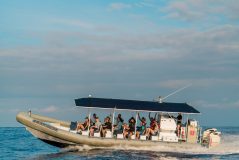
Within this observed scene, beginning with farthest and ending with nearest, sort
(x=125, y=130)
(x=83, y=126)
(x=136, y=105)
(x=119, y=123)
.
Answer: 1. (x=119, y=123)
2. (x=136, y=105)
3. (x=83, y=126)
4. (x=125, y=130)

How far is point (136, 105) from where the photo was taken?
1147 inches

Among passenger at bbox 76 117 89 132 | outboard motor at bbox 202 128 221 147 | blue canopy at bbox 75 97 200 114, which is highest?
blue canopy at bbox 75 97 200 114

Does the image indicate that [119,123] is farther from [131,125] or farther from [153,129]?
[153,129]

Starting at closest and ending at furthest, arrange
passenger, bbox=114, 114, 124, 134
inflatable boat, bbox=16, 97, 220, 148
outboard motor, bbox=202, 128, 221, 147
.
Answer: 1. inflatable boat, bbox=16, 97, 220, 148
2. passenger, bbox=114, 114, 124, 134
3. outboard motor, bbox=202, 128, 221, 147

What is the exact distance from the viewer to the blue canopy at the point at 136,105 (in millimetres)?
28281

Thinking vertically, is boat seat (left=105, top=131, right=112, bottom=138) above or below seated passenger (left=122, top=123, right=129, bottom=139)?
below

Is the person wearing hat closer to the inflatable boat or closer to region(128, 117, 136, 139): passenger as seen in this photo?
the inflatable boat

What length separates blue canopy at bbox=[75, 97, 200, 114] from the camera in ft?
92.8

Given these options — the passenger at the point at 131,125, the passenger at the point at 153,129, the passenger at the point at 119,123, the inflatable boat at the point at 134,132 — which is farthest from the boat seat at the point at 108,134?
the passenger at the point at 153,129

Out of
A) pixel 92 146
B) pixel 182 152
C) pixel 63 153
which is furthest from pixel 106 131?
pixel 182 152

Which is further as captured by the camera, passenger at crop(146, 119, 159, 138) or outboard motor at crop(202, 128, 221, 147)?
outboard motor at crop(202, 128, 221, 147)

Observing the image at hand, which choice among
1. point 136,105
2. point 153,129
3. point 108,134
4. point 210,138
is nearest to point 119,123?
point 108,134

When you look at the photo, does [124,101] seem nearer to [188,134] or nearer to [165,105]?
[165,105]

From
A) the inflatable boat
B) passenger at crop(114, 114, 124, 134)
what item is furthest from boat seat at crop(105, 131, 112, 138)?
passenger at crop(114, 114, 124, 134)
